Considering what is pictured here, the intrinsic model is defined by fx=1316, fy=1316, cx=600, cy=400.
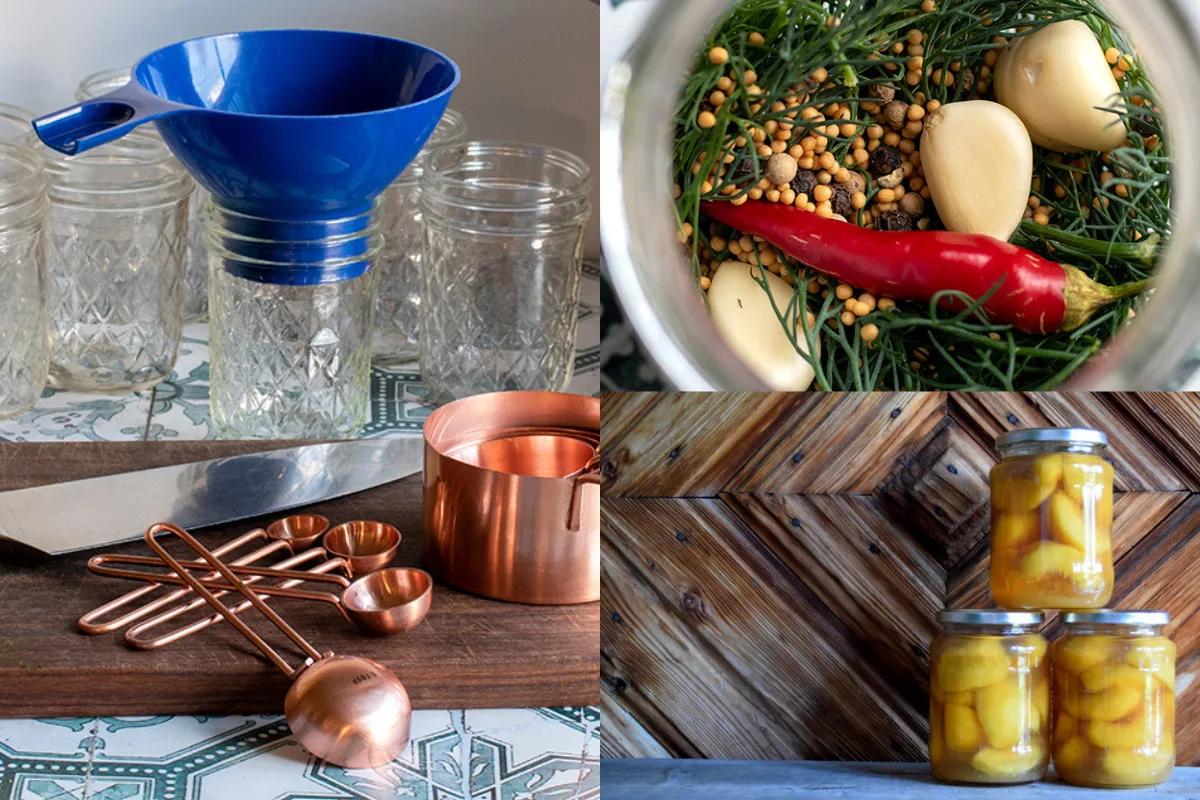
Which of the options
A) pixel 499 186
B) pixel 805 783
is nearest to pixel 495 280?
pixel 499 186

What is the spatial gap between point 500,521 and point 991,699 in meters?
0.26

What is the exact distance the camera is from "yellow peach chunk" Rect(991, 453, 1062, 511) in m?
0.52

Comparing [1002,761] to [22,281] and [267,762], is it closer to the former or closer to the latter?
[267,762]

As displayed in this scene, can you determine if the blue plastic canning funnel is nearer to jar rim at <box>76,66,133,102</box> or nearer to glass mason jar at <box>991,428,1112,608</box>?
jar rim at <box>76,66,133,102</box>

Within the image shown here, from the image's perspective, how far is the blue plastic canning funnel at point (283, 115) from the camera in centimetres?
74

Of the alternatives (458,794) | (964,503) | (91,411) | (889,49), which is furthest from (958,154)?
(91,411)

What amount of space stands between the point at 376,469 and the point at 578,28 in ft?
1.62

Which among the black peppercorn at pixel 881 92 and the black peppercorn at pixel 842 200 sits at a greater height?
the black peppercorn at pixel 881 92

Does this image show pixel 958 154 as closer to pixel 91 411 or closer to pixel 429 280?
pixel 429 280

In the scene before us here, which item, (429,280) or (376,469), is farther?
(429,280)

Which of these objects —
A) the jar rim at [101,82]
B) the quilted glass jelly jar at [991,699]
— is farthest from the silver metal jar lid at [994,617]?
the jar rim at [101,82]

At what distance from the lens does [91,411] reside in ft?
3.11

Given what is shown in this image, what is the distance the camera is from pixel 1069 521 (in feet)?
1.71

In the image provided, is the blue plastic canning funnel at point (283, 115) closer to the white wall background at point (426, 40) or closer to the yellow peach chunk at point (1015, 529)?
the white wall background at point (426, 40)
